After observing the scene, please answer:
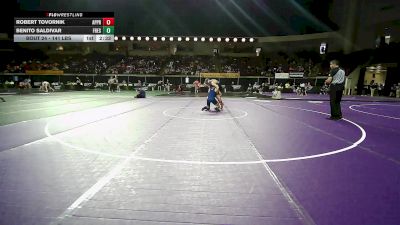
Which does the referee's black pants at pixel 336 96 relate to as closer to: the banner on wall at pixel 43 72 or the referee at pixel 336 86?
the referee at pixel 336 86

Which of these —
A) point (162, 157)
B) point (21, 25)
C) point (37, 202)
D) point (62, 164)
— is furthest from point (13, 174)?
point (21, 25)

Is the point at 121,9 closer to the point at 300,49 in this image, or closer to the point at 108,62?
the point at 108,62

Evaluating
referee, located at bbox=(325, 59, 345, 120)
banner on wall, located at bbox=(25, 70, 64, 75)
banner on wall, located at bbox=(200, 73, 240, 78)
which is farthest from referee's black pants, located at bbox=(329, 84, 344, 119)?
banner on wall, located at bbox=(25, 70, 64, 75)
